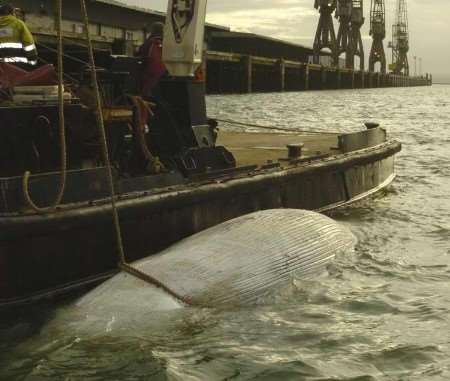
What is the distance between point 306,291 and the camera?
19.8 feet

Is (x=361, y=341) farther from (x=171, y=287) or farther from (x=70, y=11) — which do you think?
(x=70, y=11)

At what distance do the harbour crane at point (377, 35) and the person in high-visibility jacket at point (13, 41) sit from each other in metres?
116

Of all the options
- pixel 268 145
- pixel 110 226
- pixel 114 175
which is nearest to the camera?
pixel 110 226

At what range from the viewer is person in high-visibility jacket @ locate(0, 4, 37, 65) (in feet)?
21.9

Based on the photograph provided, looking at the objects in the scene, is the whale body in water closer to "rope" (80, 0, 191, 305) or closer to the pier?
"rope" (80, 0, 191, 305)

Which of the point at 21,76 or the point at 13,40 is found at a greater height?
the point at 13,40

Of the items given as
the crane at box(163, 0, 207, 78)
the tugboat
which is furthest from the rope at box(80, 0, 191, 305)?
the crane at box(163, 0, 207, 78)

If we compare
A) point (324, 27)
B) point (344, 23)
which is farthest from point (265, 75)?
point (344, 23)

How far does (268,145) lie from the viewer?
11383 mm

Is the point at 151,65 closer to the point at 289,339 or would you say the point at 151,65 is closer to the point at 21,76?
the point at 21,76

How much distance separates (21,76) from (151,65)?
1363 mm

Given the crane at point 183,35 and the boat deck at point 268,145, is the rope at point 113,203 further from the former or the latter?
the boat deck at point 268,145

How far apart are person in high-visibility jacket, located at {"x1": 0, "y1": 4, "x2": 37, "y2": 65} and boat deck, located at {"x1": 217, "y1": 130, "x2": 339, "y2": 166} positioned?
121 inches

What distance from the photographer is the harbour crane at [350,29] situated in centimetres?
9519
